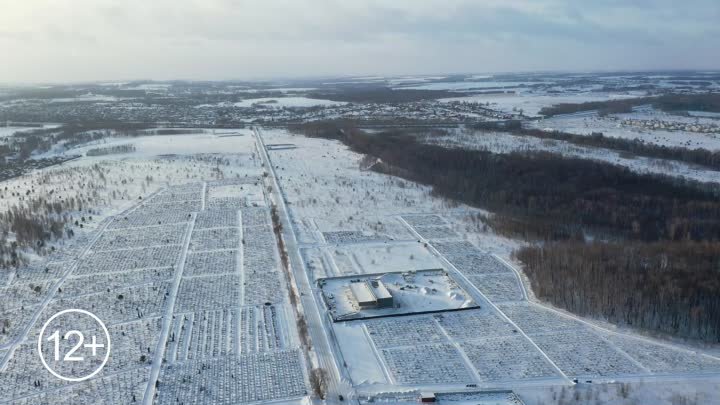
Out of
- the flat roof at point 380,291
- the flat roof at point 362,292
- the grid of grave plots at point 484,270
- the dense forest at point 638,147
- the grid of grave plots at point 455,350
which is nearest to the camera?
the grid of grave plots at point 455,350

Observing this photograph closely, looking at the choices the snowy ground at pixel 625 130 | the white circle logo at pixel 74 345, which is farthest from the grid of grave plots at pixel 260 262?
the snowy ground at pixel 625 130

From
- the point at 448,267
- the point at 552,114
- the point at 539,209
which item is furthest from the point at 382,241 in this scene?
the point at 552,114

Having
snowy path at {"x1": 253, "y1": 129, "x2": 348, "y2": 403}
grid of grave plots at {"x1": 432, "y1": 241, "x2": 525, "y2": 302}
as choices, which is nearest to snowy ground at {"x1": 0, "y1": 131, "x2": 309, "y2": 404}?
snowy path at {"x1": 253, "y1": 129, "x2": 348, "y2": 403}

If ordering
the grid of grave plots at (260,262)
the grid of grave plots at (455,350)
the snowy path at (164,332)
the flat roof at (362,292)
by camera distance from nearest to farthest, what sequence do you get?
the snowy path at (164,332) < the grid of grave plots at (455,350) < the flat roof at (362,292) < the grid of grave plots at (260,262)

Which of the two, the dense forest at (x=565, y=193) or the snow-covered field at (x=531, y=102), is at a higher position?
the snow-covered field at (x=531, y=102)

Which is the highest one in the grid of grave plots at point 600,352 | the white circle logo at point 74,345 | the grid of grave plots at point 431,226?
the grid of grave plots at point 431,226

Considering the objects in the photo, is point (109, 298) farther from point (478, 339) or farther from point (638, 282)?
point (638, 282)

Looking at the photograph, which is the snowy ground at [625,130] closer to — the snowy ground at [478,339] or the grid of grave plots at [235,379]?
the snowy ground at [478,339]
